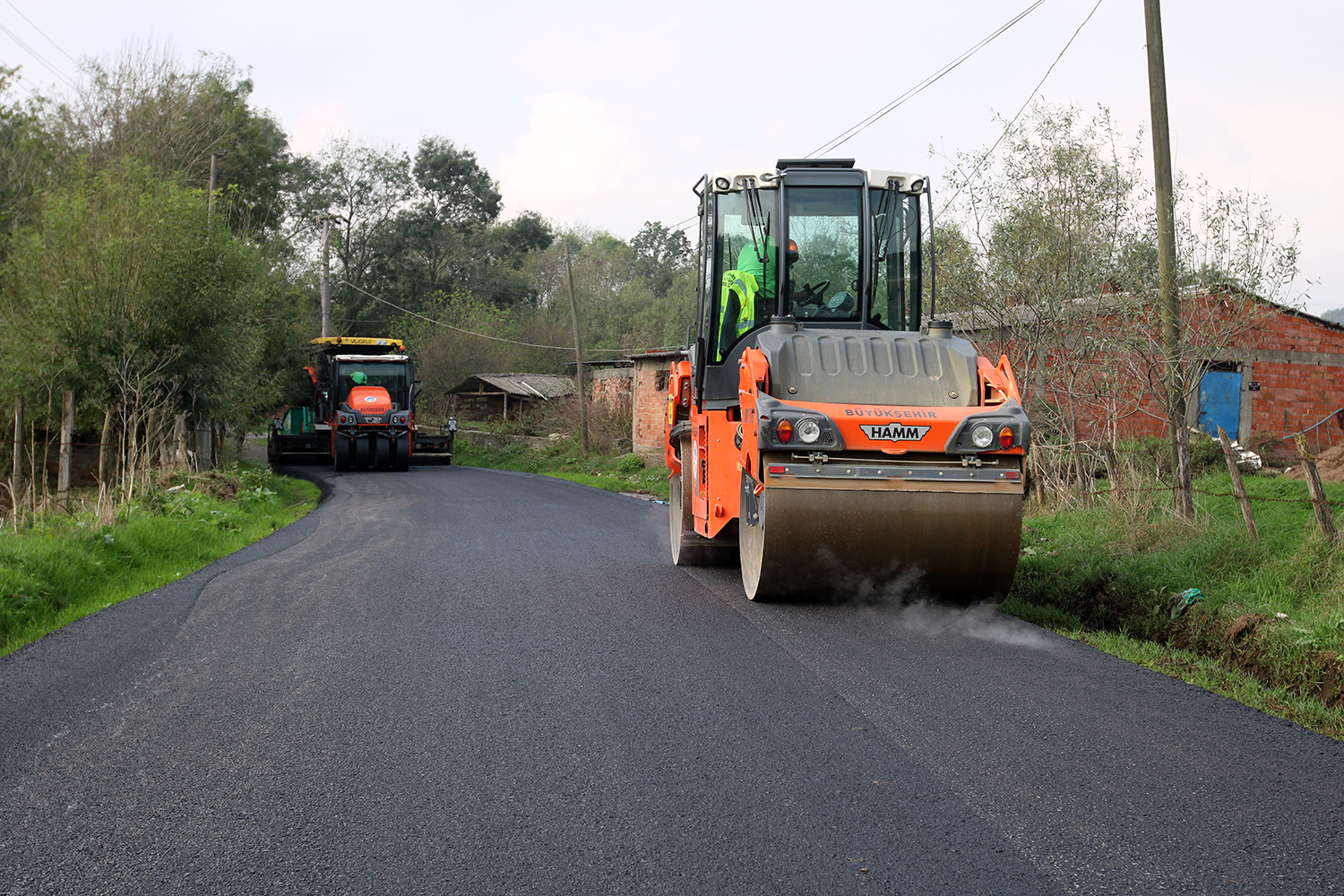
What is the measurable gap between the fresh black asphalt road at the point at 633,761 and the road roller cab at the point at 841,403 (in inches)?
20.6

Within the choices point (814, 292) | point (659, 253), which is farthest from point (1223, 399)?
point (659, 253)

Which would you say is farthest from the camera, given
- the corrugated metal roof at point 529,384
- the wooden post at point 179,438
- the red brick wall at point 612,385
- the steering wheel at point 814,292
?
the corrugated metal roof at point 529,384

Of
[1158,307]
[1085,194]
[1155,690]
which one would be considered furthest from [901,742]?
[1085,194]

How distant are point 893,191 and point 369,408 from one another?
22314 millimetres

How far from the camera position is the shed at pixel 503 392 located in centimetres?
3991

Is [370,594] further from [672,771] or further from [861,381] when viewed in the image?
[672,771]

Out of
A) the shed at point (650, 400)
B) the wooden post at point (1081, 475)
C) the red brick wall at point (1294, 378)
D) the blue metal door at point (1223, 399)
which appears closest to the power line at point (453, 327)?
the shed at point (650, 400)

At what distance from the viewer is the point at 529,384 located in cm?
4116

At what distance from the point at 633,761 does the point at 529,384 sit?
124ft

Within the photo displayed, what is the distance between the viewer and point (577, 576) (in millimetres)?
8938

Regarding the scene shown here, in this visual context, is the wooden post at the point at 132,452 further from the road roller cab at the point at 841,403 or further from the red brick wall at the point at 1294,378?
the red brick wall at the point at 1294,378

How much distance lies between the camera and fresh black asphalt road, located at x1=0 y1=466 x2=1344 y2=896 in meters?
3.19

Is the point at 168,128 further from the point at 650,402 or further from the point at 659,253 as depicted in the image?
the point at 659,253

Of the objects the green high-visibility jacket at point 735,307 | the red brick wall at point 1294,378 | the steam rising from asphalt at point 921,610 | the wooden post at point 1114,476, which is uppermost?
the red brick wall at point 1294,378
